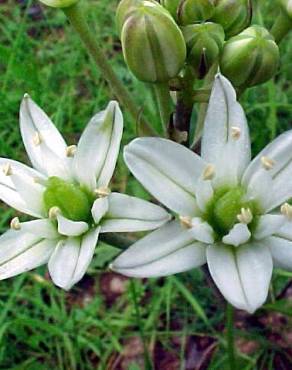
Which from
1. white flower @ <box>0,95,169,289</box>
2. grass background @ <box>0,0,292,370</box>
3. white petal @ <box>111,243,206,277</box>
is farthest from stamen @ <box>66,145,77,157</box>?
grass background @ <box>0,0,292,370</box>

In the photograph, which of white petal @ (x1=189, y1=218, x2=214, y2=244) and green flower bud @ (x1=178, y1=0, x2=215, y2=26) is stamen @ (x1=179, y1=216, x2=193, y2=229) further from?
green flower bud @ (x1=178, y1=0, x2=215, y2=26)

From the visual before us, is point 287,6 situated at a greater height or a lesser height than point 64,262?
greater

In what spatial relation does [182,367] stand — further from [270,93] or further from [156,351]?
[270,93]

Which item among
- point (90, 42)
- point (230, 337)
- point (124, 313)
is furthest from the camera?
point (124, 313)

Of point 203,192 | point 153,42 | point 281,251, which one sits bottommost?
point 281,251

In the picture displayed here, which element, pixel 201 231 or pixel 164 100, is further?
pixel 164 100

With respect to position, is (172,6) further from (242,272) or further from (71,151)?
(242,272)

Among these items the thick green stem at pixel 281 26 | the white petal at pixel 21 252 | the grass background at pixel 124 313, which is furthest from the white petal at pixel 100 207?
the grass background at pixel 124 313

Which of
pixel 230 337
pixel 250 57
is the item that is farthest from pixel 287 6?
pixel 230 337
